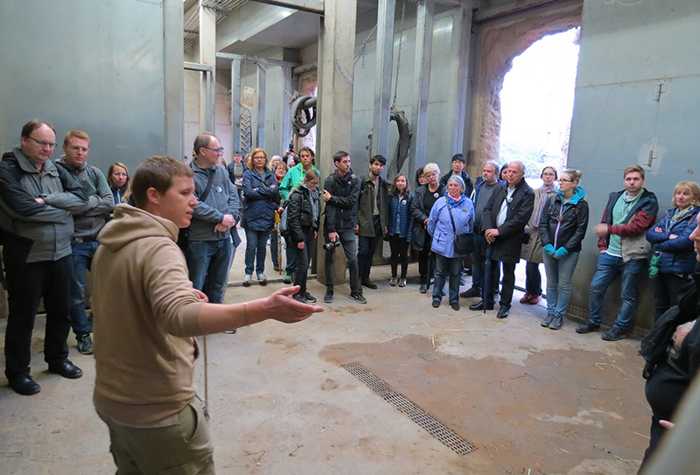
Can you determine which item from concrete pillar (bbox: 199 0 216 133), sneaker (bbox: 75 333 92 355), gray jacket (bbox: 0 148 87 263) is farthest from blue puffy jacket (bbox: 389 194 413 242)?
concrete pillar (bbox: 199 0 216 133)

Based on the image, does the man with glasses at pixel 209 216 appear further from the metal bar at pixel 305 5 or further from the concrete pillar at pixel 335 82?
the metal bar at pixel 305 5

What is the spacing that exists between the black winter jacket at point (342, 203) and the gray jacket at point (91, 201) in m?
2.38

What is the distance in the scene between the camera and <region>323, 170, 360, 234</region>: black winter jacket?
544cm

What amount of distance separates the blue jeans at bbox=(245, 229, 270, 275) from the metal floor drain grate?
245 cm

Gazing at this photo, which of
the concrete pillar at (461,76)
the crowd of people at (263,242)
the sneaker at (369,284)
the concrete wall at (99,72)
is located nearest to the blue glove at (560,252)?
the crowd of people at (263,242)

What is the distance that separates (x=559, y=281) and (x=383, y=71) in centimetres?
325

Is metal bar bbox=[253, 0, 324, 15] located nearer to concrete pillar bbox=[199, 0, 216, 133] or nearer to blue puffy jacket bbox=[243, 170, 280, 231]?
blue puffy jacket bbox=[243, 170, 280, 231]

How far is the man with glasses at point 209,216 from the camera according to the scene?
3.78 meters

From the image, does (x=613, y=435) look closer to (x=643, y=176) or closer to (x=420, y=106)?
(x=643, y=176)

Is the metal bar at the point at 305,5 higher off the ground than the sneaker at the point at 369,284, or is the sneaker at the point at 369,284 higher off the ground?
the metal bar at the point at 305,5

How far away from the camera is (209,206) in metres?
3.84

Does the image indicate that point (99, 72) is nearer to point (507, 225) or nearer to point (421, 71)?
point (421, 71)

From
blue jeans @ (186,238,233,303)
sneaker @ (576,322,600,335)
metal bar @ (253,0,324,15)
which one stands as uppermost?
metal bar @ (253,0,324,15)

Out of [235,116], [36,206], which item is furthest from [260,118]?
[36,206]
